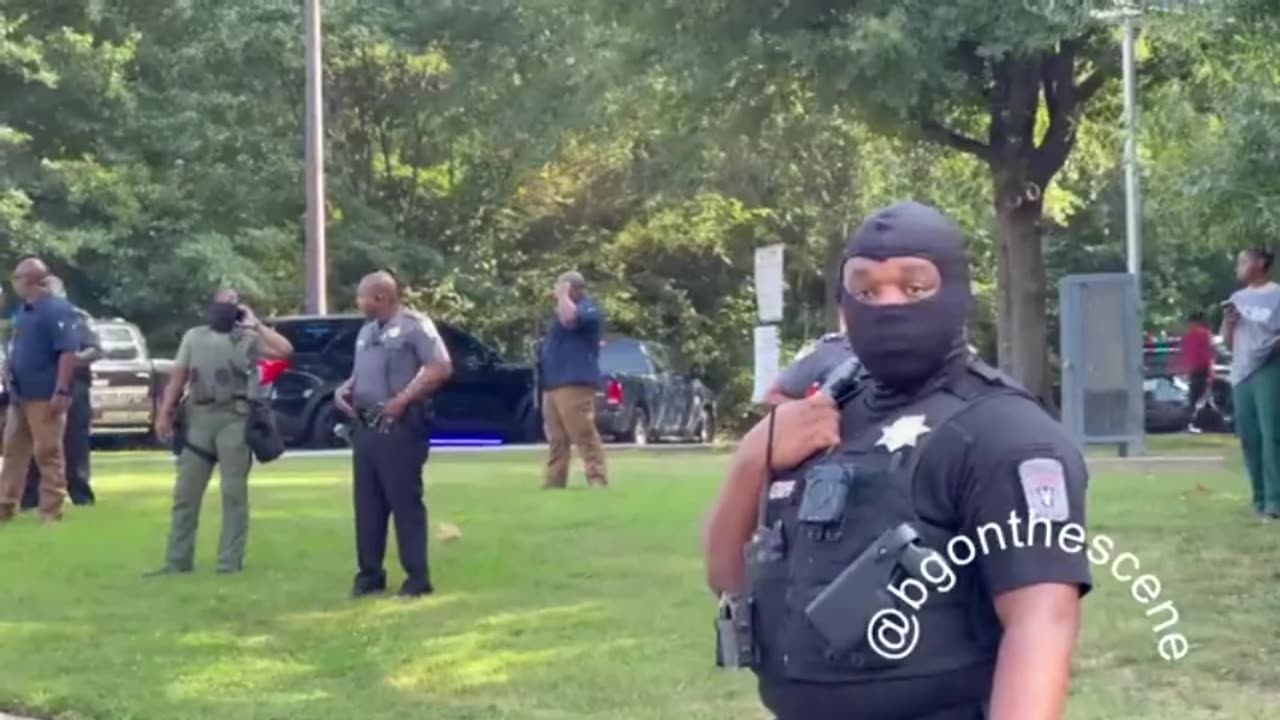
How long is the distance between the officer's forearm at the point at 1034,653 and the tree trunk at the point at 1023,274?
82.7 feet

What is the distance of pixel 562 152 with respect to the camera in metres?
40.2

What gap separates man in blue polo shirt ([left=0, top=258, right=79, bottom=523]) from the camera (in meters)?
15.8

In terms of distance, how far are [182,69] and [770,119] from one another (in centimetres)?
1174

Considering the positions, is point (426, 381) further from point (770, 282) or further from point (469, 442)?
point (469, 442)

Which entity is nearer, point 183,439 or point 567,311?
point 183,439

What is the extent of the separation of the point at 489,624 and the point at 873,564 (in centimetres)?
749

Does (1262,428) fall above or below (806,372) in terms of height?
below

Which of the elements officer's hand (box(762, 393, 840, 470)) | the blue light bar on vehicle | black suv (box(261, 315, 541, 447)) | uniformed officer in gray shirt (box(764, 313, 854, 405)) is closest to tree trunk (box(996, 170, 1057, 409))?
black suv (box(261, 315, 541, 447))

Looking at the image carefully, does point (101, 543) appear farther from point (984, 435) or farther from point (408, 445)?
point (984, 435)

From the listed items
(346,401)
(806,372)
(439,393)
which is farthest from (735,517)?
(439,393)

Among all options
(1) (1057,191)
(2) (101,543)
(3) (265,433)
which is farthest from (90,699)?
(1) (1057,191)

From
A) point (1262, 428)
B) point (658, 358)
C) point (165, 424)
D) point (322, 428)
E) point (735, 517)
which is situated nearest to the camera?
point (735, 517)

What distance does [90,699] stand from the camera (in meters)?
9.12

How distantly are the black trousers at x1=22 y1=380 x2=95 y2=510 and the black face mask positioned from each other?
426 centimetres
